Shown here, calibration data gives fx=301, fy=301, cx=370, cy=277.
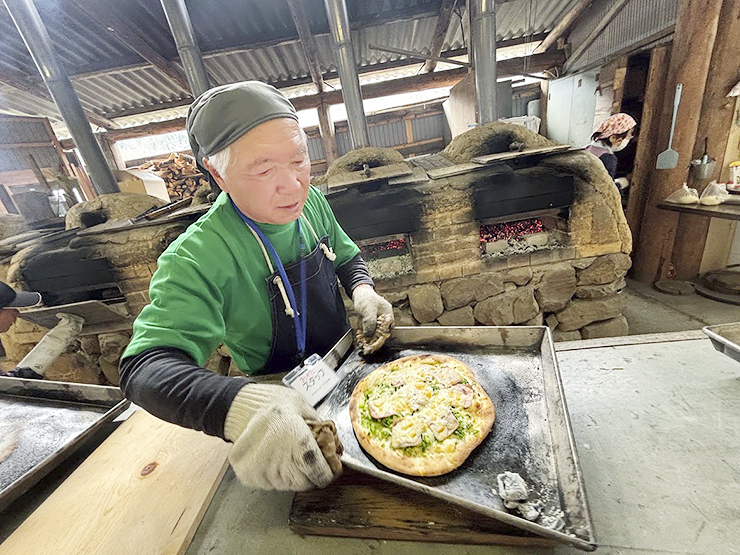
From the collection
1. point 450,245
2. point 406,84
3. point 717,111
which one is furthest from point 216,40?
point 717,111

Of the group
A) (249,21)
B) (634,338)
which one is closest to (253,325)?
(634,338)

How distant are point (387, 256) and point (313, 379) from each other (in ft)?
9.07

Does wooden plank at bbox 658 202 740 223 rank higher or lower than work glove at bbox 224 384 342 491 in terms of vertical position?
lower

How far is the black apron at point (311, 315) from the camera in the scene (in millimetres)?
1399

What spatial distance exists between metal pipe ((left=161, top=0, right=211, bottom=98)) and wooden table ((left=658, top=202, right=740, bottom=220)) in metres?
5.66

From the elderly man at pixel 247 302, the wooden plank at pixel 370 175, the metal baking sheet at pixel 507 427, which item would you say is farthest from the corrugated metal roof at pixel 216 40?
the metal baking sheet at pixel 507 427

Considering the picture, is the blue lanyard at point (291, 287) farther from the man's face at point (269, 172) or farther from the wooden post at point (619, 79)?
the wooden post at point (619, 79)

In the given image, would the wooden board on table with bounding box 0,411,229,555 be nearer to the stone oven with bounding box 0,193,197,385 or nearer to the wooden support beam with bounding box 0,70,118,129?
the stone oven with bounding box 0,193,197,385

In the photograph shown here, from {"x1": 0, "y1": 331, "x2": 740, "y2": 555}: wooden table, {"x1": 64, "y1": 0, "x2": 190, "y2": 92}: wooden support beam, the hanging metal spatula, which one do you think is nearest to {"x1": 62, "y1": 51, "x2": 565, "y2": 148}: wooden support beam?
{"x1": 64, "y1": 0, "x2": 190, "y2": 92}: wooden support beam

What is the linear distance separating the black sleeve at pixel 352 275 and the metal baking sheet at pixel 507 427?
0.40 m

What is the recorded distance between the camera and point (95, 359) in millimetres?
3746

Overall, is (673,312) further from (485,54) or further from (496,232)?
(485,54)

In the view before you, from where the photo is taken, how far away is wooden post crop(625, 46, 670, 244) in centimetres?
381

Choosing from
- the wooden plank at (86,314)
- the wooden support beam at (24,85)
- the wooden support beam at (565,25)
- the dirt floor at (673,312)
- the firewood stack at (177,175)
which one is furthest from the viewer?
the firewood stack at (177,175)
